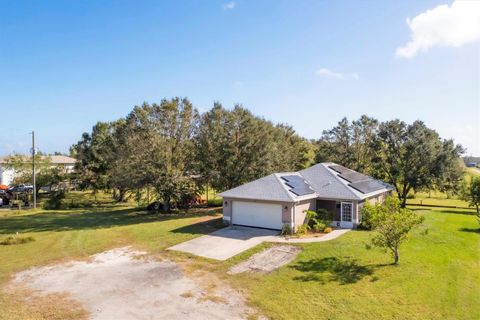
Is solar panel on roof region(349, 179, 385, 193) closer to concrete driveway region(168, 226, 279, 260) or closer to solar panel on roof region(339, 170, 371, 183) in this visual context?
solar panel on roof region(339, 170, 371, 183)

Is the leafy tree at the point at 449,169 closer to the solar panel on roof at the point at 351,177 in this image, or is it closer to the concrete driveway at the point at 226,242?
the solar panel on roof at the point at 351,177

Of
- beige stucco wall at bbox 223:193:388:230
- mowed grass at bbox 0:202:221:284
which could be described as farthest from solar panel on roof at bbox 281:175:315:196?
mowed grass at bbox 0:202:221:284

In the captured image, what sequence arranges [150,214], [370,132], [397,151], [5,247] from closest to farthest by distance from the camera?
1. [5,247]
2. [150,214]
3. [397,151]
4. [370,132]

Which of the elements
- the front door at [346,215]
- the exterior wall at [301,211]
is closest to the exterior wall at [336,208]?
the front door at [346,215]

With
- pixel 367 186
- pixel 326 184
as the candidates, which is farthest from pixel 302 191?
pixel 367 186

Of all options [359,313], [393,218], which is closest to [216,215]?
[393,218]

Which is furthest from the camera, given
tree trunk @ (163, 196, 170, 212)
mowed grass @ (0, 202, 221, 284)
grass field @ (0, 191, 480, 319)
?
tree trunk @ (163, 196, 170, 212)

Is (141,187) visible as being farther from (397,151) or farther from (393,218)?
(397,151)
